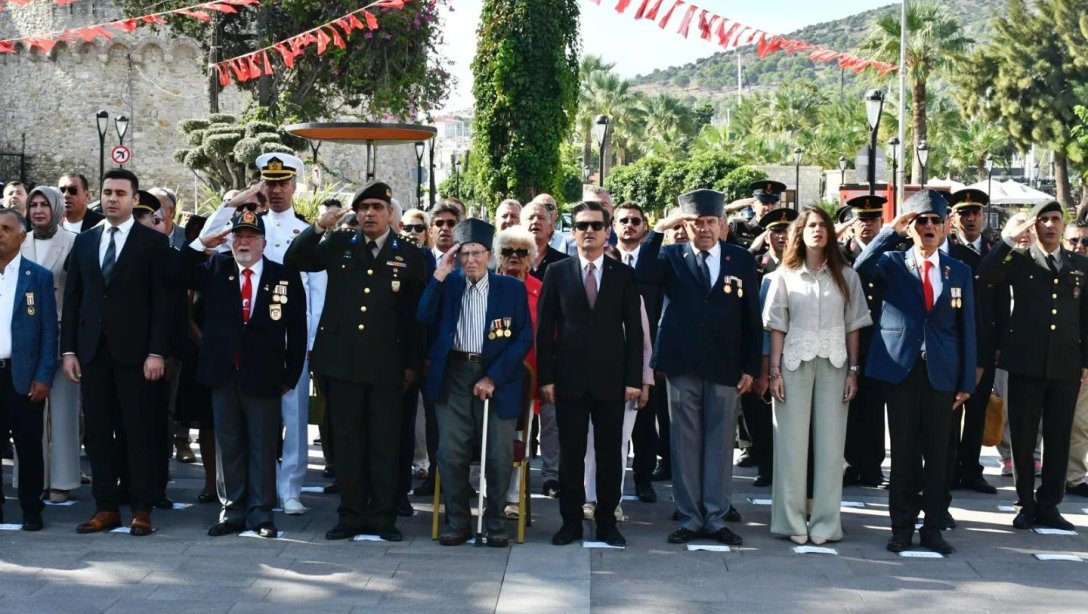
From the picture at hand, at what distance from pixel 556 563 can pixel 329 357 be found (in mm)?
1725

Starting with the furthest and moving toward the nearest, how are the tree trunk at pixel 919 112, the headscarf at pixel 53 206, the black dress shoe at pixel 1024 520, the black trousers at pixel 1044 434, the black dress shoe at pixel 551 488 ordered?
1. the tree trunk at pixel 919 112
2. the black dress shoe at pixel 551 488
3. the headscarf at pixel 53 206
4. the black trousers at pixel 1044 434
5. the black dress shoe at pixel 1024 520

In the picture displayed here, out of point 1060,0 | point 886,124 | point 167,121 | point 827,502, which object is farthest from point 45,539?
point 1060,0

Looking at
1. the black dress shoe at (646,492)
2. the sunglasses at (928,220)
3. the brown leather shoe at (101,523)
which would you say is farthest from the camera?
the black dress shoe at (646,492)

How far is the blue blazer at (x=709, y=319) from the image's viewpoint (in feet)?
23.9

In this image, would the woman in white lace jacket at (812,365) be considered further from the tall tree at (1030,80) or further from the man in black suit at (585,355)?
the tall tree at (1030,80)

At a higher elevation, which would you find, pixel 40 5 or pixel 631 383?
pixel 40 5

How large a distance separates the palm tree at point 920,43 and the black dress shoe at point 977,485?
37.3 metres

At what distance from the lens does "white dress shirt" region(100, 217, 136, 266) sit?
7.34m

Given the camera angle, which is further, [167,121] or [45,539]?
[167,121]

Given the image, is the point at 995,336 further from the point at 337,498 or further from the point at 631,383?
the point at 337,498

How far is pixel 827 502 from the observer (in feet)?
24.1

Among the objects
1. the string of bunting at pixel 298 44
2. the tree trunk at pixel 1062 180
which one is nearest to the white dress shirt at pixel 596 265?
the string of bunting at pixel 298 44

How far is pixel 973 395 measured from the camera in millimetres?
8836

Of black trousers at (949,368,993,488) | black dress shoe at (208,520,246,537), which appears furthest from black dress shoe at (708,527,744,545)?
black dress shoe at (208,520,246,537)
